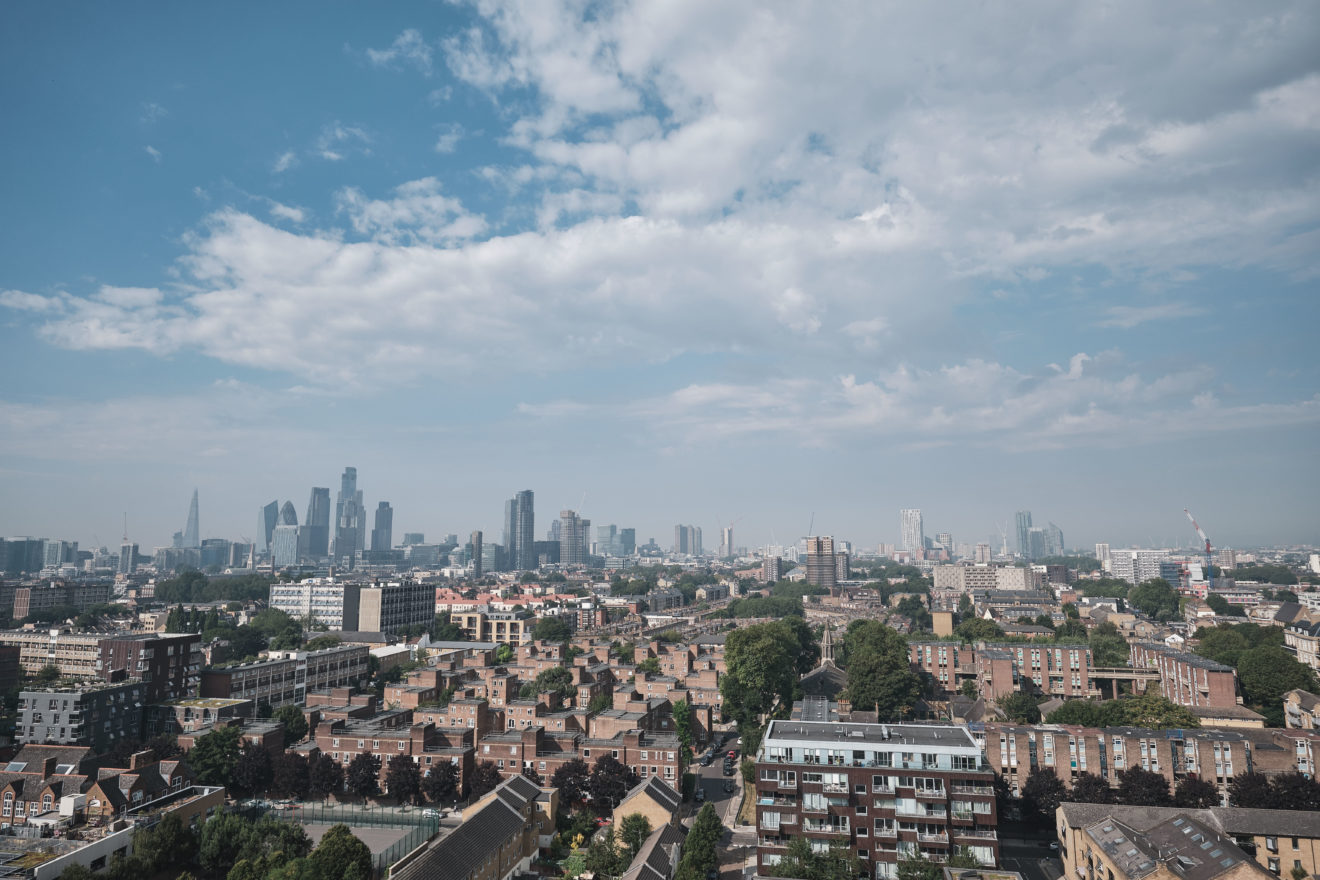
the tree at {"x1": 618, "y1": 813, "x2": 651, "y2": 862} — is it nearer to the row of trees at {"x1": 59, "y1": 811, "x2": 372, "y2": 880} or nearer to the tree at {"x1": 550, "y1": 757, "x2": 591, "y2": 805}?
the tree at {"x1": 550, "y1": 757, "x2": 591, "y2": 805}

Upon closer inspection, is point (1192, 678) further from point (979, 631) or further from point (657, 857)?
point (657, 857)

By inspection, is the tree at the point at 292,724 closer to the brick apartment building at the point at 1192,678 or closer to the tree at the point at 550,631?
the tree at the point at 550,631

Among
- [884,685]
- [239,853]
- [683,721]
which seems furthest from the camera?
[884,685]

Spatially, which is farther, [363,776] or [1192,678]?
[1192,678]

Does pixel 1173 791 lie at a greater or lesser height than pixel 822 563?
lesser

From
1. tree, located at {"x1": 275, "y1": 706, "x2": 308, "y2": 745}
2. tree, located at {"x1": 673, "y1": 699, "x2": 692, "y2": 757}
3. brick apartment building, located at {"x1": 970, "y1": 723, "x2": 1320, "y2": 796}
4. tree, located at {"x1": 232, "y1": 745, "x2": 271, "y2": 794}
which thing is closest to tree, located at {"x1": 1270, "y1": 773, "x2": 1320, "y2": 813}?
brick apartment building, located at {"x1": 970, "y1": 723, "x2": 1320, "y2": 796}

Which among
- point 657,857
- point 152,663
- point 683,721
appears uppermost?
point 152,663

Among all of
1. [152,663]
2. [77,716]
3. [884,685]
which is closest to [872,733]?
[884,685]

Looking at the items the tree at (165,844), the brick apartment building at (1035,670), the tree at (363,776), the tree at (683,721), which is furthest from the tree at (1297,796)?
the tree at (165,844)
